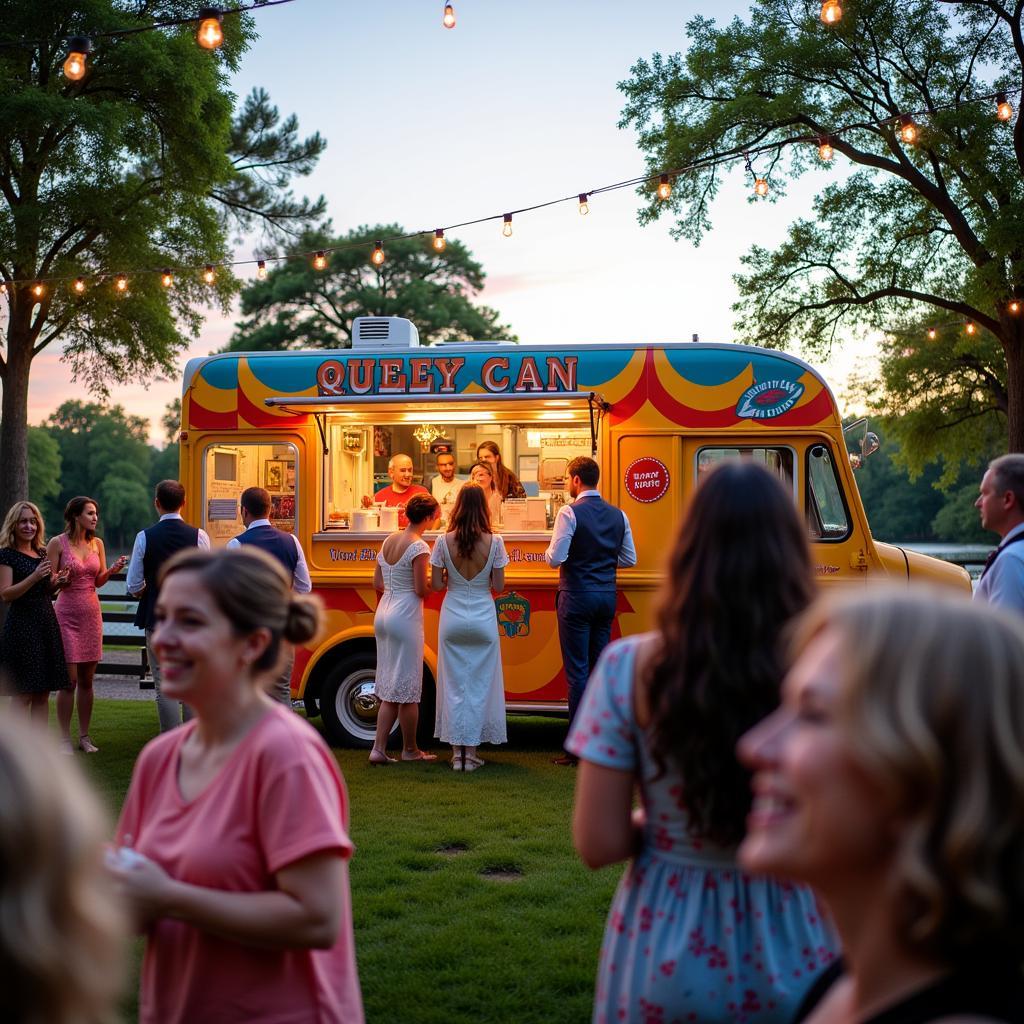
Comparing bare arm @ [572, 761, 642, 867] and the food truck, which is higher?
the food truck

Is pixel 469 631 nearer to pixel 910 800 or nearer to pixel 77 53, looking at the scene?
pixel 77 53

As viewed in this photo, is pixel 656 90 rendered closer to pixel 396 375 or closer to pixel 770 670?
pixel 396 375

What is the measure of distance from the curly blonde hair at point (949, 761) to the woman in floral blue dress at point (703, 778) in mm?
873

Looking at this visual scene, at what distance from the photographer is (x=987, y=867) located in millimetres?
1126

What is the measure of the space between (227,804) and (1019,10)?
22.6m

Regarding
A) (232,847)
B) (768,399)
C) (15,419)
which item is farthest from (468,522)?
(15,419)

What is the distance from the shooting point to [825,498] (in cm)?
887

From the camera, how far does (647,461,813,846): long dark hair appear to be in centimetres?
206

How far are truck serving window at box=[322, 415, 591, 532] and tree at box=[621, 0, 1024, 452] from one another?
11.7 metres

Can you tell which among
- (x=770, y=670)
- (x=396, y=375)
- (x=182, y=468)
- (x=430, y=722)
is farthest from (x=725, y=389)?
(x=770, y=670)

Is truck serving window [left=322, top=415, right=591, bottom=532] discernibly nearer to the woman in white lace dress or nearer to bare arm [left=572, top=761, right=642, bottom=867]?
the woman in white lace dress

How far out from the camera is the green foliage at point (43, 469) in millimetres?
79875

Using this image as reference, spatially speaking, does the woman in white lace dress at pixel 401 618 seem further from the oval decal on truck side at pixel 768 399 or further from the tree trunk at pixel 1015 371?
the tree trunk at pixel 1015 371

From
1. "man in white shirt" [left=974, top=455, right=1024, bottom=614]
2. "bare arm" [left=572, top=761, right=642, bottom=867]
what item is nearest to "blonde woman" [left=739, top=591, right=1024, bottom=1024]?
"bare arm" [left=572, top=761, right=642, bottom=867]
